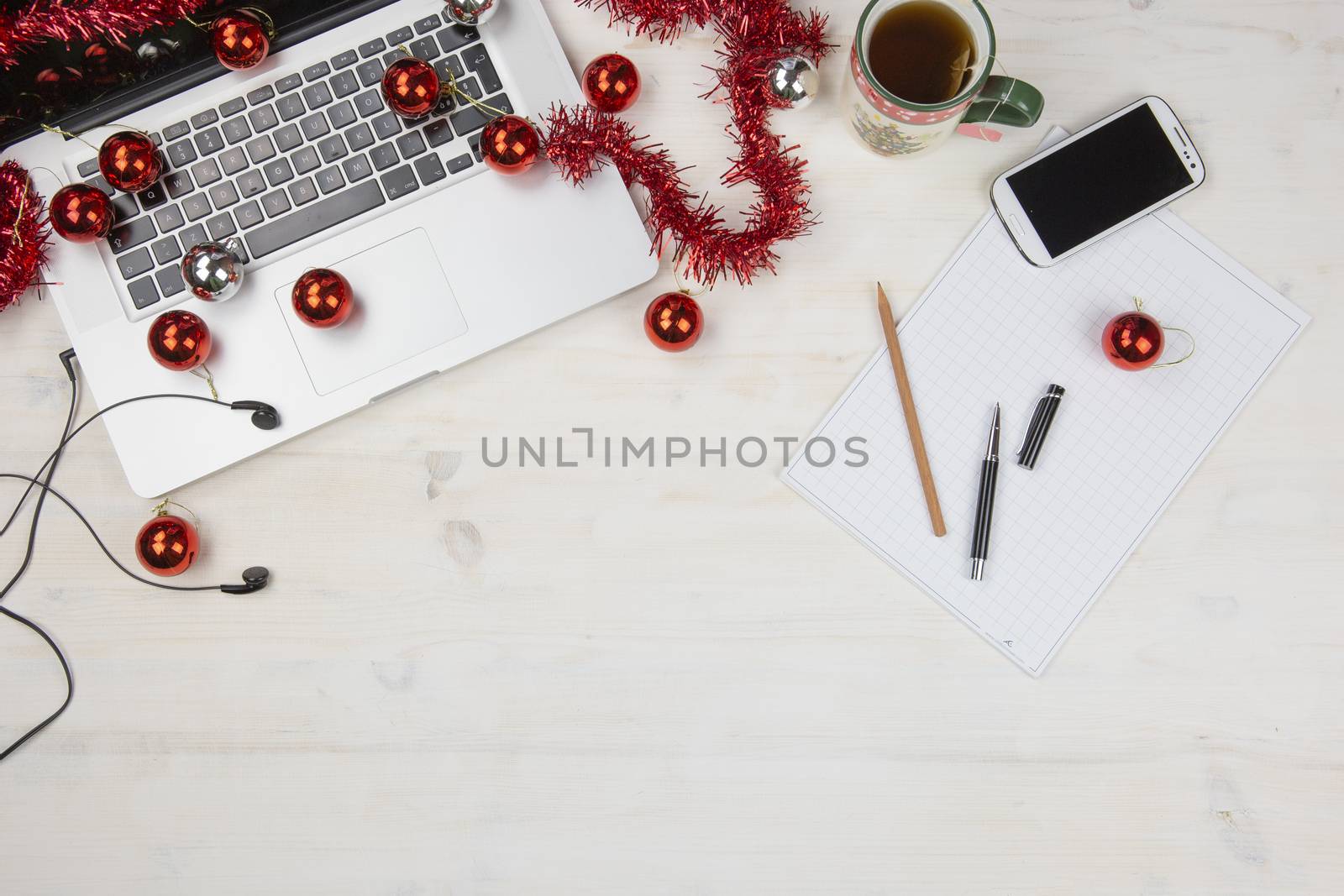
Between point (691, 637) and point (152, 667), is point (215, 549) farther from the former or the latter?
point (691, 637)

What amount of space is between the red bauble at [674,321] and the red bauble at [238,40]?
0.38 m

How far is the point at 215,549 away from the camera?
724mm

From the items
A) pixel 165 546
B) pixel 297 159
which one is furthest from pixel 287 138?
pixel 165 546

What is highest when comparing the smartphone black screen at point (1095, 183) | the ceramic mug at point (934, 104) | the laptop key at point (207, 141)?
the laptop key at point (207, 141)

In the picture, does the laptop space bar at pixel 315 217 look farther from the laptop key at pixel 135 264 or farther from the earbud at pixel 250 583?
the earbud at pixel 250 583

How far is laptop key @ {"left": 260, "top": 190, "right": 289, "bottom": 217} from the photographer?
2.25ft

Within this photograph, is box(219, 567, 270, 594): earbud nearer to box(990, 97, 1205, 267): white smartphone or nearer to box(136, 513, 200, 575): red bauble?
box(136, 513, 200, 575): red bauble

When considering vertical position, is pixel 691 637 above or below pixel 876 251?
below

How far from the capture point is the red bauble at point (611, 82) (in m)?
0.68

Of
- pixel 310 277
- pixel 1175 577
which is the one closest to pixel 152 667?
pixel 310 277

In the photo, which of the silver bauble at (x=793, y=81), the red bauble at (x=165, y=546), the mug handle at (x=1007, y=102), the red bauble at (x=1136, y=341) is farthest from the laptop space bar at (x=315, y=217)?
the red bauble at (x=1136, y=341)

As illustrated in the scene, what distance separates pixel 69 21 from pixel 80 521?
1.32ft

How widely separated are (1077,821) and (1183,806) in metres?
0.09

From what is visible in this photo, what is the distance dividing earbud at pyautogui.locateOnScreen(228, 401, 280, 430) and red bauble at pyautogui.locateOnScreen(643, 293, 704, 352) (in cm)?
32
